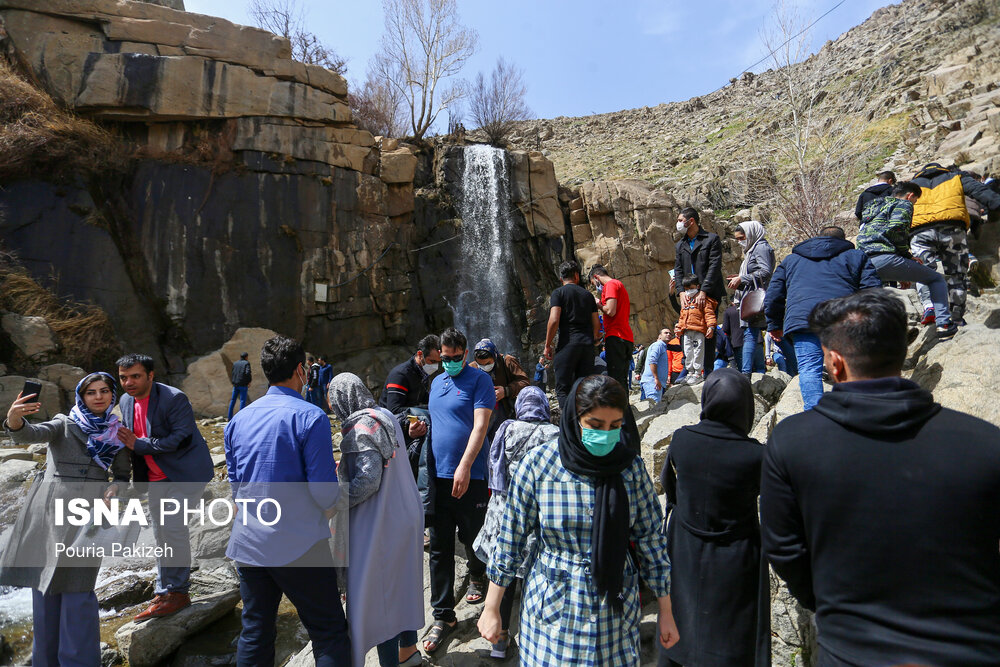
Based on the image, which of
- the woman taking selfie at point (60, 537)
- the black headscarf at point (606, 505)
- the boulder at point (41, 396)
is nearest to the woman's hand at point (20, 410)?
the woman taking selfie at point (60, 537)

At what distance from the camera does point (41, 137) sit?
39.0ft

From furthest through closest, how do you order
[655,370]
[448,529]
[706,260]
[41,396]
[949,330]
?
1. [41,396]
2. [655,370]
3. [706,260]
4. [949,330]
5. [448,529]

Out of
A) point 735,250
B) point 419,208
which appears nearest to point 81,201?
point 419,208

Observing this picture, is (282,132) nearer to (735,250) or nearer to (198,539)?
(198,539)

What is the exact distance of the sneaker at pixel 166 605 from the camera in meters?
3.87

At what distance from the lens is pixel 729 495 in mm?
2215

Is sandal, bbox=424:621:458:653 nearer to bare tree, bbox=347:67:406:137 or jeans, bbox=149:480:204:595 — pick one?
jeans, bbox=149:480:204:595

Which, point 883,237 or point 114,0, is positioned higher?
point 114,0

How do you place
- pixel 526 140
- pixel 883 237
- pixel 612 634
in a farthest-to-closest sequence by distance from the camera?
pixel 526 140 < pixel 883 237 < pixel 612 634

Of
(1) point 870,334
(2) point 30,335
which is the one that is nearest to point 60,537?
(1) point 870,334

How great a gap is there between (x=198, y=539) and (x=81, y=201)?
11462mm

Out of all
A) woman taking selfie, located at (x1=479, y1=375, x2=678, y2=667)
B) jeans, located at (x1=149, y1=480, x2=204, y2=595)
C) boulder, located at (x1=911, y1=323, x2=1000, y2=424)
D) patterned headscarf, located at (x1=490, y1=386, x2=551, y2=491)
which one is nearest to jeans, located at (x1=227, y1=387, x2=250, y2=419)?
jeans, located at (x1=149, y1=480, x2=204, y2=595)

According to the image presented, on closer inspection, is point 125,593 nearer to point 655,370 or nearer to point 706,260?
point 655,370

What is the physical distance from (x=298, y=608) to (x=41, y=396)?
34.7 feet
